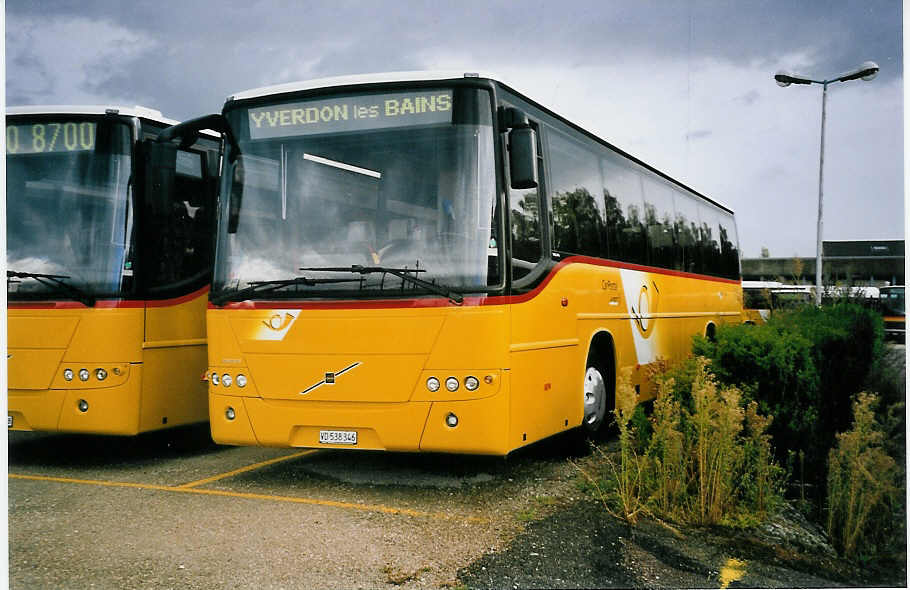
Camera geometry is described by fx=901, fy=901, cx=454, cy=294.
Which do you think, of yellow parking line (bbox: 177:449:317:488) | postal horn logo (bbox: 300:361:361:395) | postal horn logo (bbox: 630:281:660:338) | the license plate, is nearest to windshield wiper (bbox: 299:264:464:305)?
postal horn logo (bbox: 300:361:361:395)

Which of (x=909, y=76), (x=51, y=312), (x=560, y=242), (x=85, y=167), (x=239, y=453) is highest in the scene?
(x=909, y=76)

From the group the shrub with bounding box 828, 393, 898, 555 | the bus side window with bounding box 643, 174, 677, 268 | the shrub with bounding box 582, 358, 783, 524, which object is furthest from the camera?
the bus side window with bounding box 643, 174, 677, 268

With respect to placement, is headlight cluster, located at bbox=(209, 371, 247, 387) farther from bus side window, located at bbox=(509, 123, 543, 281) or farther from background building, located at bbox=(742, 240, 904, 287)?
background building, located at bbox=(742, 240, 904, 287)

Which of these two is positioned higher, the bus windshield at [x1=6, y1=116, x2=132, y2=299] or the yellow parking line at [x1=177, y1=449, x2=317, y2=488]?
the bus windshield at [x1=6, y1=116, x2=132, y2=299]

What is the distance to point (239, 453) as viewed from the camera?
9.30m

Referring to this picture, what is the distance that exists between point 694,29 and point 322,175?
3412mm

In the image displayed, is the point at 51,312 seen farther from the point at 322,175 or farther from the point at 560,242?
the point at 560,242

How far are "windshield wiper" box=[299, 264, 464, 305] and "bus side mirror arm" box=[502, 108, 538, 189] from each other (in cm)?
101

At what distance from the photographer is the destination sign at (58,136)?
26.7 ft

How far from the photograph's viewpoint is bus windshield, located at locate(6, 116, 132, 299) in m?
8.05

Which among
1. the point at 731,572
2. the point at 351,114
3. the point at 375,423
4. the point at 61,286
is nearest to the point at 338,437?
the point at 375,423

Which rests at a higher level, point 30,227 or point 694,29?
point 694,29

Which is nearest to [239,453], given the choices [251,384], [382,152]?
[251,384]

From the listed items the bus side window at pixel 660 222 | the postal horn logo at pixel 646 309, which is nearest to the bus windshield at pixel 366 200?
the postal horn logo at pixel 646 309
